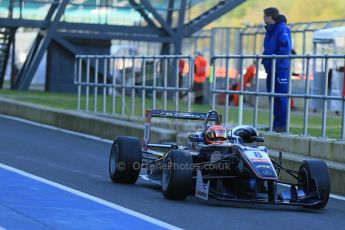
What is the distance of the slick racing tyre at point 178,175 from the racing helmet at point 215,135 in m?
0.61

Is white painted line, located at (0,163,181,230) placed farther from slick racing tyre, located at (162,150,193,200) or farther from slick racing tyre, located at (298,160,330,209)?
slick racing tyre, located at (298,160,330,209)

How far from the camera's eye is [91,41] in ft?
108

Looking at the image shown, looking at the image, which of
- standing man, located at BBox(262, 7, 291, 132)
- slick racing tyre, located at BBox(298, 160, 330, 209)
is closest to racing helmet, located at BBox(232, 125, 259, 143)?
slick racing tyre, located at BBox(298, 160, 330, 209)

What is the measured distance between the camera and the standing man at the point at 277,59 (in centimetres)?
1603

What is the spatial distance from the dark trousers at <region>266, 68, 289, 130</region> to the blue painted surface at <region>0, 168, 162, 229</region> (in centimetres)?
533

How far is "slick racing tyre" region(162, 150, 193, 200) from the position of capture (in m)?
10.9

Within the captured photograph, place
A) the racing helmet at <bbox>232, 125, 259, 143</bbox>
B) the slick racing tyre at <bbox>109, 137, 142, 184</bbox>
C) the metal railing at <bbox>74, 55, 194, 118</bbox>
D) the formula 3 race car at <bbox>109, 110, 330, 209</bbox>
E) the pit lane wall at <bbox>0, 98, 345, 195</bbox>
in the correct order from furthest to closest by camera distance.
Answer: the metal railing at <bbox>74, 55, 194, 118</bbox>
the pit lane wall at <bbox>0, 98, 345, 195</bbox>
the slick racing tyre at <bbox>109, 137, 142, 184</bbox>
the racing helmet at <bbox>232, 125, 259, 143</bbox>
the formula 3 race car at <bbox>109, 110, 330, 209</bbox>

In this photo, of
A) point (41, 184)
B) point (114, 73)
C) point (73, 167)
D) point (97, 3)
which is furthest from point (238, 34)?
point (41, 184)

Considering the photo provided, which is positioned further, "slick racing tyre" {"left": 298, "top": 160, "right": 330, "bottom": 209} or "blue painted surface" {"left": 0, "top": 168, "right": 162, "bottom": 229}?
"slick racing tyre" {"left": 298, "top": 160, "right": 330, "bottom": 209}

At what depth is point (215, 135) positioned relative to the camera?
38.4ft

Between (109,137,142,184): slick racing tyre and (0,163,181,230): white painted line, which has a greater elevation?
(109,137,142,184): slick racing tyre

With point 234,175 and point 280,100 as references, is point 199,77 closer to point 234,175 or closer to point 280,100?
point 280,100

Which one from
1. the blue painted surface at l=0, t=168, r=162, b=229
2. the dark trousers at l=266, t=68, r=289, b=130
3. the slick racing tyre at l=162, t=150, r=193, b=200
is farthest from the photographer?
the dark trousers at l=266, t=68, r=289, b=130

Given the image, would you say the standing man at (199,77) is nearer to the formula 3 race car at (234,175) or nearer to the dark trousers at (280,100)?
the dark trousers at (280,100)
